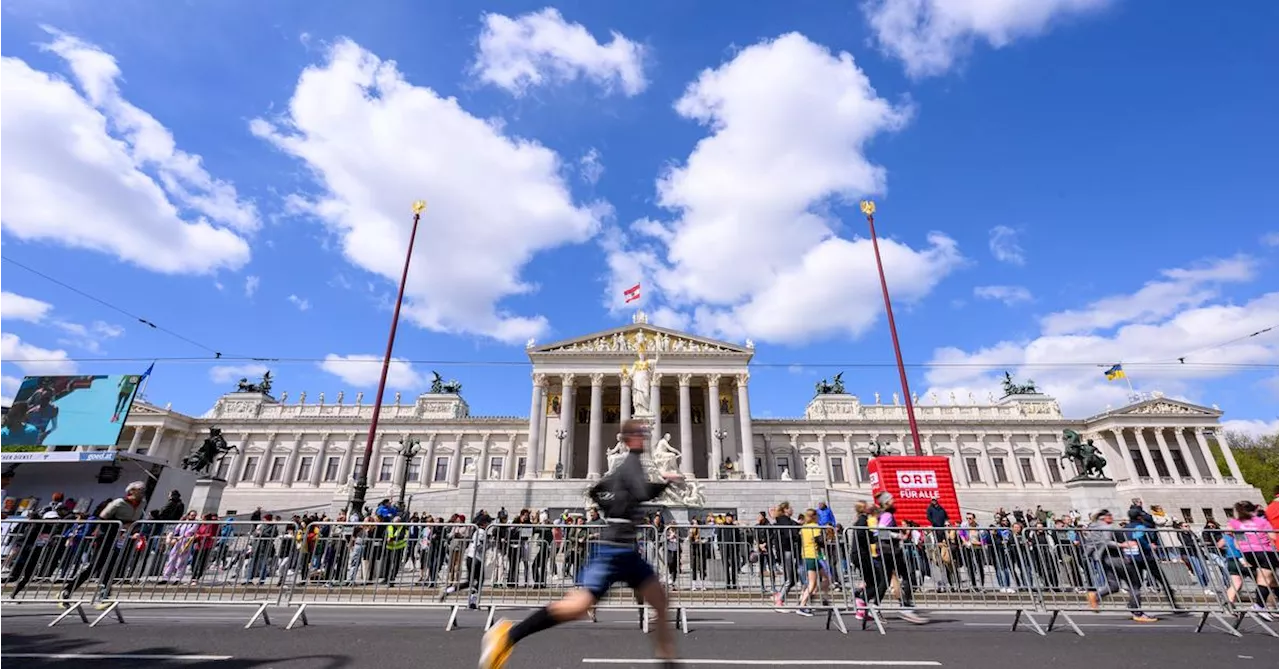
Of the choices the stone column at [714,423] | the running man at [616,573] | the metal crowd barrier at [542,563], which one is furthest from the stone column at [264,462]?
the running man at [616,573]

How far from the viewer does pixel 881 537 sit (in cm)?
889

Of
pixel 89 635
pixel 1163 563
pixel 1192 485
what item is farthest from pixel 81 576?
pixel 1192 485

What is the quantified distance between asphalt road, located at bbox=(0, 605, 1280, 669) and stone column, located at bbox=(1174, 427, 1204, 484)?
219ft

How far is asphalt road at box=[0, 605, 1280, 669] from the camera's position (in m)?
5.56

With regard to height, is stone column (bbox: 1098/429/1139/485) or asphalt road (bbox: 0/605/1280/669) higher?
stone column (bbox: 1098/429/1139/485)

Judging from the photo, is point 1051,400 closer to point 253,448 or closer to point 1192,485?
point 1192,485

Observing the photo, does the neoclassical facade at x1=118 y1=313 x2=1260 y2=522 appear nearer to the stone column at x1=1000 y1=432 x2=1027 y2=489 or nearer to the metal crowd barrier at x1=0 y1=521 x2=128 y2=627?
→ the stone column at x1=1000 y1=432 x2=1027 y2=489

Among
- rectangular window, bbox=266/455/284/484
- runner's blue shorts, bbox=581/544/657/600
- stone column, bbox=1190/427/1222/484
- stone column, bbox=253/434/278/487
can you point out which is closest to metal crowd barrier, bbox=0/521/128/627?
runner's blue shorts, bbox=581/544/657/600

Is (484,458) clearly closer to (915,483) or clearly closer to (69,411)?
(69,411)

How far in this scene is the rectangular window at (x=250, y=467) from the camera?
57.2 metres

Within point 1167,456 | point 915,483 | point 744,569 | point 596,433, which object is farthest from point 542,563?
point 1167,456

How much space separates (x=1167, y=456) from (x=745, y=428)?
147 ft

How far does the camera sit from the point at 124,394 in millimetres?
24109

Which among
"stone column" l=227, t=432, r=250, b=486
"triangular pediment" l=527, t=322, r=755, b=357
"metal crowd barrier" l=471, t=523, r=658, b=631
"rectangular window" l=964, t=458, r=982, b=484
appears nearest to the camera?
"metal crowd barrier" l=471, t=523, r=658, b=631
